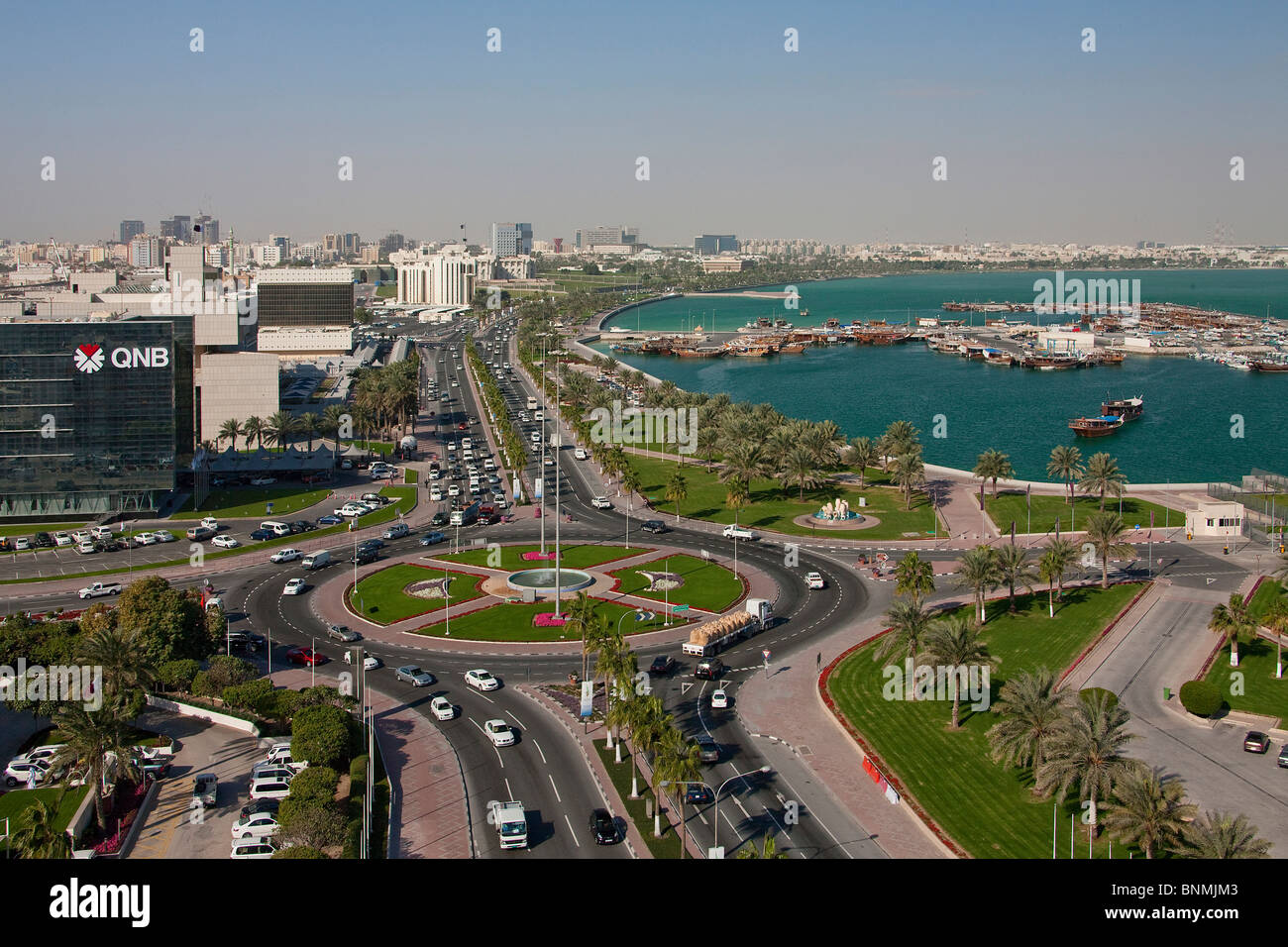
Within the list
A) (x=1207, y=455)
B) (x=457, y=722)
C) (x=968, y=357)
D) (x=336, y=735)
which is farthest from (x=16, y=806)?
(x=968, y=357)

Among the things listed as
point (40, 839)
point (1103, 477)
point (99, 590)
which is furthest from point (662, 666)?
point (1103, 477)

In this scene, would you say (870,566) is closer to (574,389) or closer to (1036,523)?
(1036,523)

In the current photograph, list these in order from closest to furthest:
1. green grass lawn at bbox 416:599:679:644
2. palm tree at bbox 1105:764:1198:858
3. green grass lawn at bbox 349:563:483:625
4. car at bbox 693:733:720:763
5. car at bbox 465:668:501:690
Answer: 1. palm tree at bbox 1105:764:1198:858
2. car at bbox 693:733:720:763
3. car at bbox 465:668:501:690
4. green grass lawn at bbox 416:599:679:644
5. green grass lawn at bbox 349:563:483:625

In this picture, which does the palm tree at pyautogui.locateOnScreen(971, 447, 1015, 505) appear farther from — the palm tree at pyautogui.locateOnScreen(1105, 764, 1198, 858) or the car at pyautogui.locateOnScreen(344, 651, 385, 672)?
the palm tree at pyautogui.locateOnScreen(1105, 764, 1198, 858)

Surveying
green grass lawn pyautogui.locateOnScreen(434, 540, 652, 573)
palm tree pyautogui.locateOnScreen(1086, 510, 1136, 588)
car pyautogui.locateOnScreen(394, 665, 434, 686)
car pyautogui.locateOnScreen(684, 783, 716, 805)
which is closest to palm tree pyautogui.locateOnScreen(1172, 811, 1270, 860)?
car pyautogui.locateOnScreen(684, 783, 716, 805)

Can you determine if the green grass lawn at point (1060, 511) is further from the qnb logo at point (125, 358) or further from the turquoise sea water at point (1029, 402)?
the qnb logo at point (125, 358)

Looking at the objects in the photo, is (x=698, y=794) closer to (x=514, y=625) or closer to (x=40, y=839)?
(x=40, y=839)
